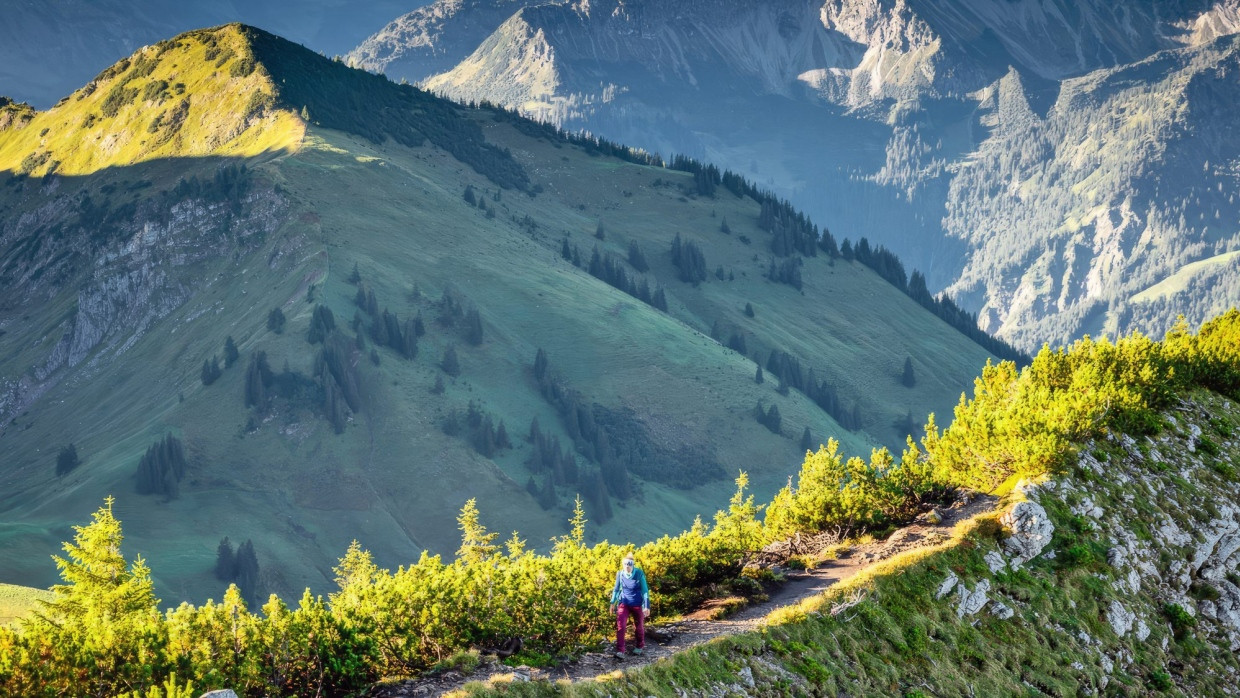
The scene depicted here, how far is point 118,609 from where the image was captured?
160ft

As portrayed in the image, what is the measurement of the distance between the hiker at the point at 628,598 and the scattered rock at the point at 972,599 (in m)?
13.7

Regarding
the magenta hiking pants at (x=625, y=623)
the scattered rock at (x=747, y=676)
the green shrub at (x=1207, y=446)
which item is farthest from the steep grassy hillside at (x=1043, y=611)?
the magenta hiking pants at (x=625, y=623)

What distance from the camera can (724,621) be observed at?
3994cm

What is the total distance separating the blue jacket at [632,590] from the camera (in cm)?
3488

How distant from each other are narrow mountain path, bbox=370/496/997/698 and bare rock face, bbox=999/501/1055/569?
2.43 metres

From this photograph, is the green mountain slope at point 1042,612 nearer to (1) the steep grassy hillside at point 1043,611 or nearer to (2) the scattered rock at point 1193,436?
(1) the steep grassy hillside at point 1043,611

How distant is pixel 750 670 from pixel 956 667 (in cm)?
916

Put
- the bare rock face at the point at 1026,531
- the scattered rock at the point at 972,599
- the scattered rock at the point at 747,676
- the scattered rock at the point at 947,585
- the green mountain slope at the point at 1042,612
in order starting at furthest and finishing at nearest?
the bare rock face at the point at 1026,531, the scattered rock at the point at 972,599, the scattered rock at the point at 947,585, the green mountain slope at the point at 1042,612, the scattered rock at the point at 747,676

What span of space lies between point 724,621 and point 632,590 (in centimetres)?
636

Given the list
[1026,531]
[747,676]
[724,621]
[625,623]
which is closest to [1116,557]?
[1026,531]

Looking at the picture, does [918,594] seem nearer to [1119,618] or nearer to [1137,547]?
[1119,618]

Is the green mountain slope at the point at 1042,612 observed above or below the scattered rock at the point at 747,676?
below

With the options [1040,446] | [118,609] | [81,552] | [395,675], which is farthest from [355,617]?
[1040,446]

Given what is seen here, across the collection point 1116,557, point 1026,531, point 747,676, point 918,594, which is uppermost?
point 747,676
